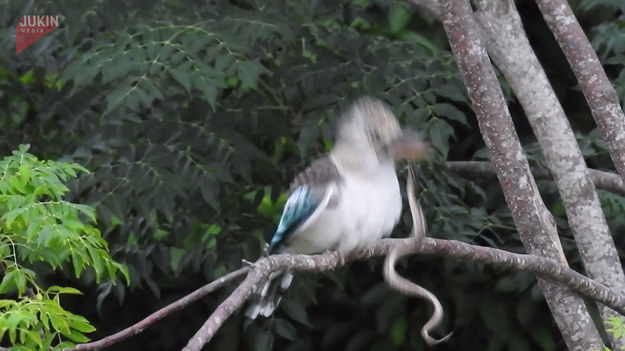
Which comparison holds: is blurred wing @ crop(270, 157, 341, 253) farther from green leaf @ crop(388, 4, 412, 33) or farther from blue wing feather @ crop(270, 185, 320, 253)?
green leaf @ crop(388, 4, 412, 33)

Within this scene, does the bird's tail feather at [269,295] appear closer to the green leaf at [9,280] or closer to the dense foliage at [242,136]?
the dense foliage at [242,136]

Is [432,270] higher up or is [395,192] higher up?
[395,192]

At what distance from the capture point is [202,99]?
375cm

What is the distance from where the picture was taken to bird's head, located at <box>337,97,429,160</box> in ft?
9.43

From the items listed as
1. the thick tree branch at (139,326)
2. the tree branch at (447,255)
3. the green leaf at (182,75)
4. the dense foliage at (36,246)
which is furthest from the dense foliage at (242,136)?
the thick tree branch at (139,326)

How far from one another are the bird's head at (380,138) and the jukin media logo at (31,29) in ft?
4.55

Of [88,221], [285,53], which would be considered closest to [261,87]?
[285,53]

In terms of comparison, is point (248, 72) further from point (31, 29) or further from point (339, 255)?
point (31, 29)

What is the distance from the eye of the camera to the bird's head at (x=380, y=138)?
2.87 meters

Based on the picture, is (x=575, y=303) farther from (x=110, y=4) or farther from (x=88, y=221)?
(x=110, y=4)

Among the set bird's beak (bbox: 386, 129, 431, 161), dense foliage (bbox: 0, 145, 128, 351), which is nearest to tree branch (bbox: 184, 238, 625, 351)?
bird's beak (bbox: 386, 129, 431, 161)

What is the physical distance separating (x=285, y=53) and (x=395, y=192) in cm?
124

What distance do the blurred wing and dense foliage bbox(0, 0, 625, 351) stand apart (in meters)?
0.50

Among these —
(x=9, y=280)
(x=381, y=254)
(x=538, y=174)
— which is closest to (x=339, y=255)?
(x=381, y=254)
